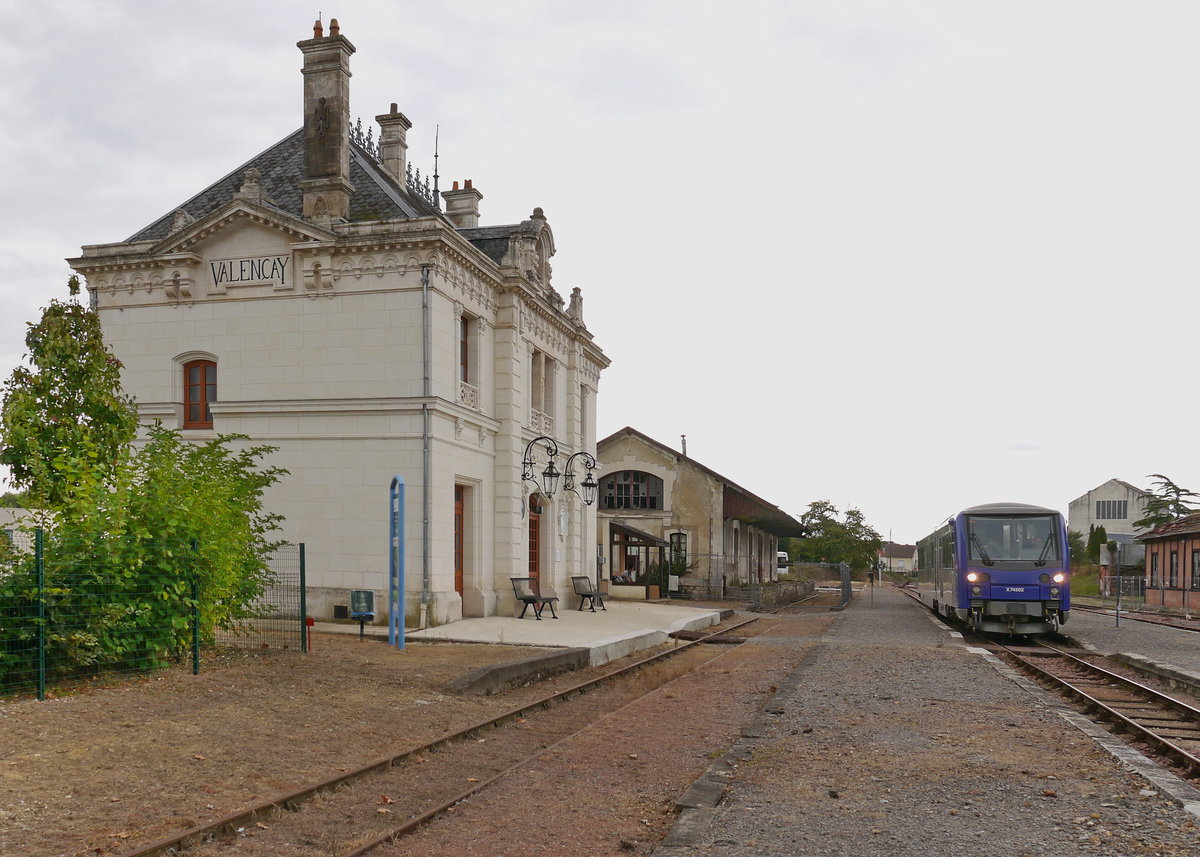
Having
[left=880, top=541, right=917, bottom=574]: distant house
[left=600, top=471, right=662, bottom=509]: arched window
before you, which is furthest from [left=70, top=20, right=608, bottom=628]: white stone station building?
[left=880, top=541, right=917, bottom=574]: distant house

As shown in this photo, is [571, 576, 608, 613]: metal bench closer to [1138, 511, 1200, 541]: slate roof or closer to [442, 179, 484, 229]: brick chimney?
[442, 179, 484, 229]: brick chimney

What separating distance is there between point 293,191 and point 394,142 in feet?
17.3

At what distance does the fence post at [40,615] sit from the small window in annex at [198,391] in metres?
12.4

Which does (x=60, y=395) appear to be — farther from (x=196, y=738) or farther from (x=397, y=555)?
(x=196, y=738)

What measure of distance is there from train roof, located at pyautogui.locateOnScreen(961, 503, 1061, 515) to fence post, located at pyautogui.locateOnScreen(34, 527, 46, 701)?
57.9 ft

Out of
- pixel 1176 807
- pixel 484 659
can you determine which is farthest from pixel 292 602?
pixel 1176 807

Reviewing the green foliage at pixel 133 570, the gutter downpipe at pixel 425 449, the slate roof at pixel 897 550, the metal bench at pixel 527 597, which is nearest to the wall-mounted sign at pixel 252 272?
the gutter downpipe at pixel 425 449

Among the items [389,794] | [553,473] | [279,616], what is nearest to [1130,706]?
[389,794]

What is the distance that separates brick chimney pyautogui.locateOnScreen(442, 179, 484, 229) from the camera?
29859 mm

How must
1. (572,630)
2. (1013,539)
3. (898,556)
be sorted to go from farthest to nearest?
(898,556)
(1013,539)
(572,630)

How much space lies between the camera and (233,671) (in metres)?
12.5

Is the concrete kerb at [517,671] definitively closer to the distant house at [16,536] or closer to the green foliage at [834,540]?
the distant house at [16,536]

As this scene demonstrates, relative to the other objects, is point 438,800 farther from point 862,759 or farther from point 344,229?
point 344,229

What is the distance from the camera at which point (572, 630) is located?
2094cm
